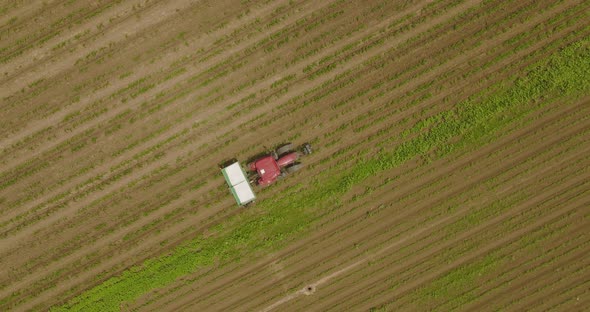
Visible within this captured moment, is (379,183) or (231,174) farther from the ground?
(231,174)

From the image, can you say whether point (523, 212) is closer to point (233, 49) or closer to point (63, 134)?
point (233, 49)

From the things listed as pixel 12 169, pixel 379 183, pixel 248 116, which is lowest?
pixel 379 183

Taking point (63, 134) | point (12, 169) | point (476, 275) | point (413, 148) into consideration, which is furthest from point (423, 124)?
point (12, 169)

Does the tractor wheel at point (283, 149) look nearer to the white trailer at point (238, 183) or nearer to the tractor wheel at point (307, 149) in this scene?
the tractor wheel at point (307, 149)

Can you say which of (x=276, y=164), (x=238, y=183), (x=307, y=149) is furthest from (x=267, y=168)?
(x=307, y=149)

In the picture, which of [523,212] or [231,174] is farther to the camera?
[523,212]

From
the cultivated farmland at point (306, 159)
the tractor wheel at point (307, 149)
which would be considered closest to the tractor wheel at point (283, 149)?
the cultivated farmland at point (306, 159)
